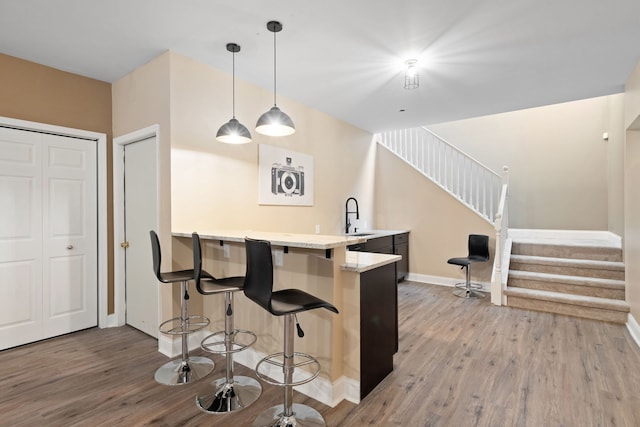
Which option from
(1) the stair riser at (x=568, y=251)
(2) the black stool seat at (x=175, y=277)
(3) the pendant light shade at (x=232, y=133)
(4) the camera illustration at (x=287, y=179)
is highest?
(3) the pendant light shade at (x=232, y=133)

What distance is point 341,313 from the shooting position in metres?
2.21

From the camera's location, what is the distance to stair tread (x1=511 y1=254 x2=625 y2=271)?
13.9 ft

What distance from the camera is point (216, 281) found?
7.85 ft

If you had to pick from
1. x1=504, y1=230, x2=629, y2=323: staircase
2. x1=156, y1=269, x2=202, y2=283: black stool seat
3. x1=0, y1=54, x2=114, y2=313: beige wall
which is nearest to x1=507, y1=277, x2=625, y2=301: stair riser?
x1=504, y1=230, x2=629, y2=323: staircase

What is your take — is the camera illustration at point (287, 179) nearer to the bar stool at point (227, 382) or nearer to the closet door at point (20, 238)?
the bar stool at point (227, 382)

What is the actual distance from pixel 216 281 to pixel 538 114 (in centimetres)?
643

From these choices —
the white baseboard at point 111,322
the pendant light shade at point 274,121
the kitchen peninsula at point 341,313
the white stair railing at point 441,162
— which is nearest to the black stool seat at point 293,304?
the kitchen peninsula at point 341,313

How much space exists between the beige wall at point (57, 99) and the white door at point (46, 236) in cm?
15

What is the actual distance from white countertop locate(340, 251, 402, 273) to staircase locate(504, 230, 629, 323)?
2.92m

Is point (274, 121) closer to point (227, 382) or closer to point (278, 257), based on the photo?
point (278, 257)

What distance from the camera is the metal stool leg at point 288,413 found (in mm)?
1874

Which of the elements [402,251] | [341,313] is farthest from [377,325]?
[402,251]

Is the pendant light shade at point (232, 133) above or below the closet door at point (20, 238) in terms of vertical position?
above

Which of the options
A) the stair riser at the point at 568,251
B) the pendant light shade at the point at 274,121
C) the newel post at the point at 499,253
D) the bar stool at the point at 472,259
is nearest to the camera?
the pendant light shade at the point at 274,121
